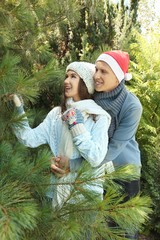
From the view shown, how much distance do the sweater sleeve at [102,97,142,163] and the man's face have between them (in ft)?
0.81

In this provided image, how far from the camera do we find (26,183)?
140 cm

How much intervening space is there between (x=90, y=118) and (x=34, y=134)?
16.7 inches

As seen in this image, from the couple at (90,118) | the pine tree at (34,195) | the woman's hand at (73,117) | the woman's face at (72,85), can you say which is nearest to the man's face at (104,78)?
the couple at (90,118)

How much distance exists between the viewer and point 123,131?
2035 millimetres

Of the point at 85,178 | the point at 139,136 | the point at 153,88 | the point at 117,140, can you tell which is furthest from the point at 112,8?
the point at 85,178

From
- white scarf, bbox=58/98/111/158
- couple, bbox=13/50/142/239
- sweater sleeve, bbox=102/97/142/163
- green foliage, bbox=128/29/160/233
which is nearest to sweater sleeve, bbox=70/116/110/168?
couple, bbox=13/50/142/239

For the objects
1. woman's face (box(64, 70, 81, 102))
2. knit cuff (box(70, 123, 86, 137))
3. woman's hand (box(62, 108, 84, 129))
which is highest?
woman's face (box(64, 70, 81, 102))

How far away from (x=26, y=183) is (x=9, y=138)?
38 cm

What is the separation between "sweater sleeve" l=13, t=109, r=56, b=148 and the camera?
1722mm

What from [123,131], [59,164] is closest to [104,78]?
[123,131]

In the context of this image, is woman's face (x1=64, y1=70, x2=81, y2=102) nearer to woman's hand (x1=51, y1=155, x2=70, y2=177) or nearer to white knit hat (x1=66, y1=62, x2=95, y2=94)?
white knit hat (x1=66, y1=62, x2=95, y2=94)

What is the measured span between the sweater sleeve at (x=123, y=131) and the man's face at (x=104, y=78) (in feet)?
0.81

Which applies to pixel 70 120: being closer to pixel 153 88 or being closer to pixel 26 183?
pixel 26 183

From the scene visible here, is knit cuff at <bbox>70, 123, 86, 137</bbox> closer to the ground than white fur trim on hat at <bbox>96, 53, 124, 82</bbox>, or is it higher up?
closer to the ground
